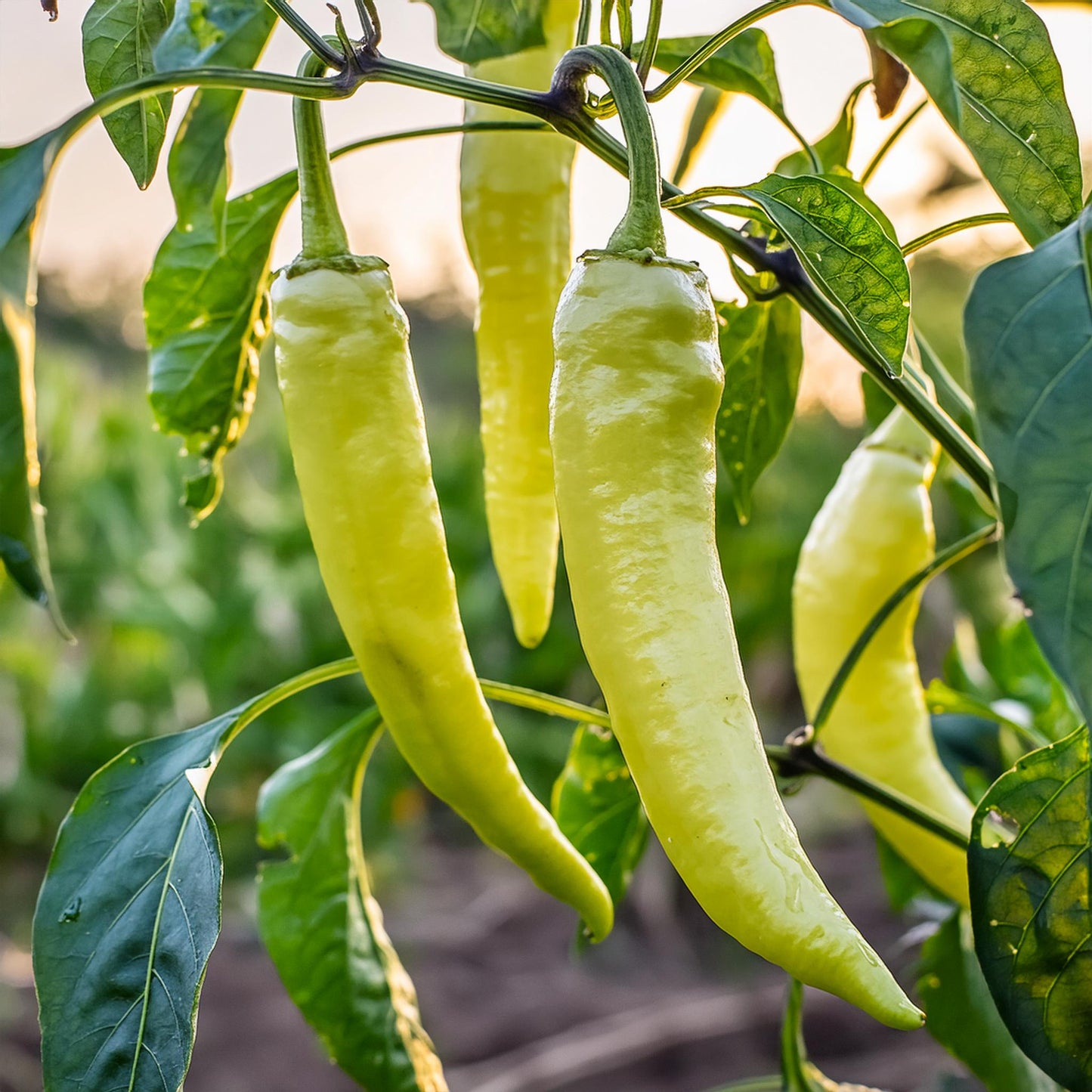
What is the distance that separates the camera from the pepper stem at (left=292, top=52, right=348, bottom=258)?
1.30 feet

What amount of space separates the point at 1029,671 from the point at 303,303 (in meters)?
0.74

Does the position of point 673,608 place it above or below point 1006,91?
below

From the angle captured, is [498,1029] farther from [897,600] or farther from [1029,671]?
[897,600]

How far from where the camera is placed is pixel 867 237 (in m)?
0.37

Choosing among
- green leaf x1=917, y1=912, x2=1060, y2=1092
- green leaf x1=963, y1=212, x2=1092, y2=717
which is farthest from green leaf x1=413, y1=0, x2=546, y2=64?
green leaf x1=917, y1=912, x2=1060, y2=1092

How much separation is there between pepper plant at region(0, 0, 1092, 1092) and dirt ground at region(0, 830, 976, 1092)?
2.36 ft

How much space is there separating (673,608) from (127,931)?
0.25 meters

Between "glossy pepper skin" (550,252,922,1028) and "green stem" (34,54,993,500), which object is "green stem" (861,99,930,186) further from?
"glossy pepper skin" (550,252,922,1028)

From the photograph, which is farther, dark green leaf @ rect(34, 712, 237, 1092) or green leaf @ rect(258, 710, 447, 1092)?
green leaf @ rect(258, 710, 447, 1092)

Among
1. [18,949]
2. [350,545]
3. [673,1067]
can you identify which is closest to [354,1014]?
[350,545]

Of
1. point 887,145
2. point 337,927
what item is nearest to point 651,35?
point 887,145

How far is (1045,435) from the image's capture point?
0.28m

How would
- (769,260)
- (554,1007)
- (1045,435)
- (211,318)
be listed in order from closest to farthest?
(1045,435), (769,260), (211,318), (554,1007)

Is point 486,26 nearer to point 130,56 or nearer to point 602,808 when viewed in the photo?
point 130,56
